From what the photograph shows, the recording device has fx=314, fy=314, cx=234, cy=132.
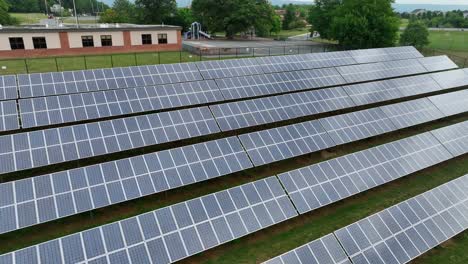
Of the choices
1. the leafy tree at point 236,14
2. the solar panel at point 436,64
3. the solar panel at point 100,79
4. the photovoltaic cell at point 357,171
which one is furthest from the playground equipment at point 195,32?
the photovoltaic cell at point 357,171

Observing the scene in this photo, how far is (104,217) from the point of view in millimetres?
14961

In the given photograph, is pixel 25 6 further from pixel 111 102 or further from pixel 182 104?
pixel 182 104

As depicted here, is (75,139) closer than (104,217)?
No

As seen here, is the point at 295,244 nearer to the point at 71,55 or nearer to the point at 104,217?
the point at 104,217

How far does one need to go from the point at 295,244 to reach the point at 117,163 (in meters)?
9.44

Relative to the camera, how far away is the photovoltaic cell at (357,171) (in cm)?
1556

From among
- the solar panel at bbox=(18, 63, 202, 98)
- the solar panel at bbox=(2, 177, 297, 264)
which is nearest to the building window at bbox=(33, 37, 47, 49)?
the solar panel at bbox=(18, 63, 202, 98)

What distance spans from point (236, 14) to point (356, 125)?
55.5m

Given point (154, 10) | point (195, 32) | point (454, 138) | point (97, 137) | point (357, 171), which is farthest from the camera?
point (154, 10)

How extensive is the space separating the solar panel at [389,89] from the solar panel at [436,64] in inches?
273

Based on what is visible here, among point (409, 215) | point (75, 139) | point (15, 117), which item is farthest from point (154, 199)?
point (409, 215)

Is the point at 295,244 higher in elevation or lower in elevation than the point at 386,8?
lower

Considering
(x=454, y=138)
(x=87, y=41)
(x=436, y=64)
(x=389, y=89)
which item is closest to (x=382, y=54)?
(x=436, y=64)

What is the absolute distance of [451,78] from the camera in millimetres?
34969
